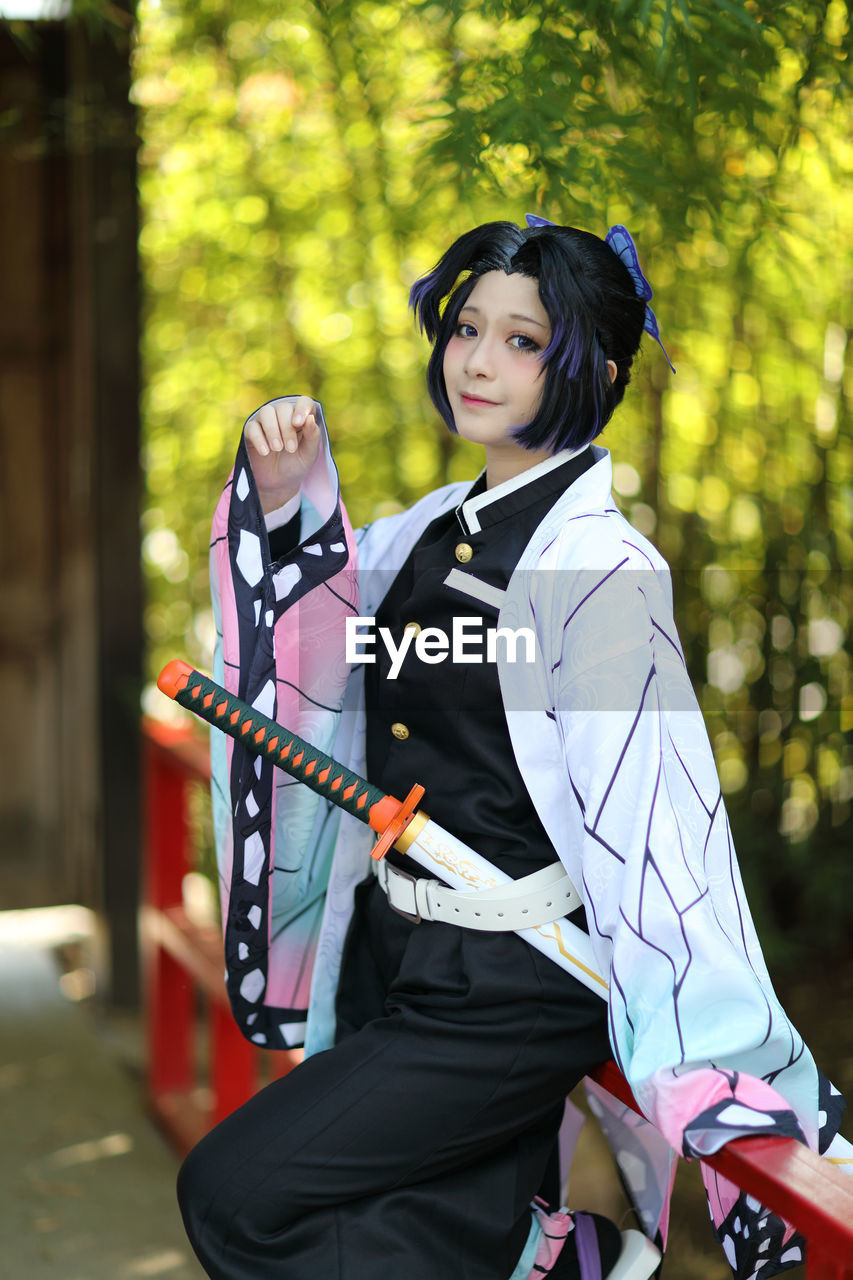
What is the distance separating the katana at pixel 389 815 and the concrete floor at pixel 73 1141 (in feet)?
4.74

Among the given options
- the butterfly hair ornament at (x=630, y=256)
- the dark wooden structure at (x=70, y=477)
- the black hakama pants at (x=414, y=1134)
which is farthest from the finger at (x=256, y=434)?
the dark wooden structure at (x=70, y=477)

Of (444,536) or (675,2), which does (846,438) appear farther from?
(444,536)

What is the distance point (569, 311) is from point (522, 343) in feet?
0.24

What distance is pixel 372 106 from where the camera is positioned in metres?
2.94

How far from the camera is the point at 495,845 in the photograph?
4.85 ft

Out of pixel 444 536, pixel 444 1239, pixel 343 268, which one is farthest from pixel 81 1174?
pixel 343 268

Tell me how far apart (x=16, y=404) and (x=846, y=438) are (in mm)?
2203

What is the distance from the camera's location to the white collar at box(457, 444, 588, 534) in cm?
152

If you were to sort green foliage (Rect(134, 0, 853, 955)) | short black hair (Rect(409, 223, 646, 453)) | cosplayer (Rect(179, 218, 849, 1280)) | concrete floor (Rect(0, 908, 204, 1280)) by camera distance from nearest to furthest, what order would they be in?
cosplayer (Rect(179, 218, 849, 1280))
short black hair (Rect(409, 223, 646, 453))
concrete floor (Rect(0, 908, 204, 1280))
green foliage (Rect(134, 0, 853, 955))

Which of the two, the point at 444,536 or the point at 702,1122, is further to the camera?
the point at 444,536

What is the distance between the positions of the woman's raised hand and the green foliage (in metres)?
1.03

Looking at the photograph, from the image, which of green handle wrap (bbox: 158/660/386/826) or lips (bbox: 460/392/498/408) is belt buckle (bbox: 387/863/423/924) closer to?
green handle wrap (bbox: 158/660/386/826)

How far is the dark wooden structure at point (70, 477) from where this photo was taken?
3.29 meters

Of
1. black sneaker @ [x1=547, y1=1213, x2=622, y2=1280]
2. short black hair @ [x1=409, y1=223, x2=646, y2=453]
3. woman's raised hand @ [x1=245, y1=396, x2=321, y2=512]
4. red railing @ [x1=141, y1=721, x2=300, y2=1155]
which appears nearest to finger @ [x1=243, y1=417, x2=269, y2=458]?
woman's raised hand @ [x1=245, y1=396, x2=321, y2=512]
